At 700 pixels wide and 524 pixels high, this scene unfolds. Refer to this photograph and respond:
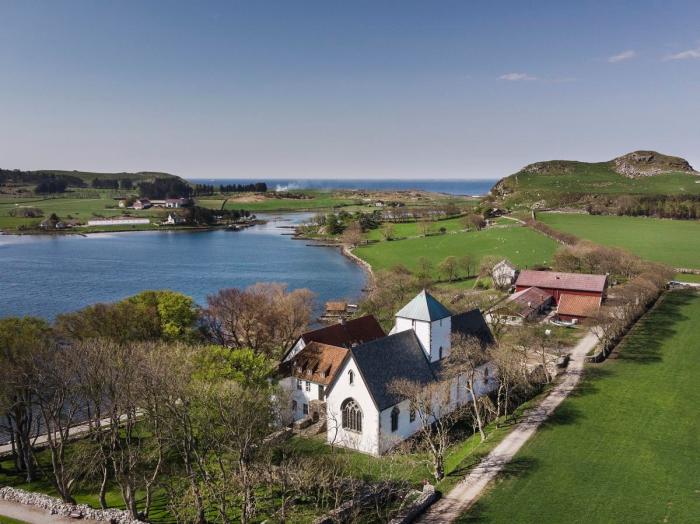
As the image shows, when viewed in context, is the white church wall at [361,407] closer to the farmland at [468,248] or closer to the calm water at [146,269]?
the calm water at [146,269]

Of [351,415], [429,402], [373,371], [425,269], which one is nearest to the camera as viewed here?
[429,402]

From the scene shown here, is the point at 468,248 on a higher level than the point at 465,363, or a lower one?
higher

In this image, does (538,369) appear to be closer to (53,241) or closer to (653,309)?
(653,309)

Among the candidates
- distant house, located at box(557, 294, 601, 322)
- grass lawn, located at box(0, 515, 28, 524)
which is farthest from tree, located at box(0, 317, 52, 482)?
distant house, located at box(557, 294, 601, 322)

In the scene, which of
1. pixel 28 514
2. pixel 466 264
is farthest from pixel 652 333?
pixel 28 514

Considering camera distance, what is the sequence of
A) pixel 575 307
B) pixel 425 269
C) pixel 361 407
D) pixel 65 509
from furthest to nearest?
pixel 425 269, pixel 575 307, pixel 361 407, pixel 65 509

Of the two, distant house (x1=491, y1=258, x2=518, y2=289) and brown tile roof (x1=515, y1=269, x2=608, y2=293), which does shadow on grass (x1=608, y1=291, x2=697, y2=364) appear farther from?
distant house (x1=491, y1=258, x2=518, y2=289)

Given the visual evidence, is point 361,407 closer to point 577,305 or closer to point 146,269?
point 577,305
